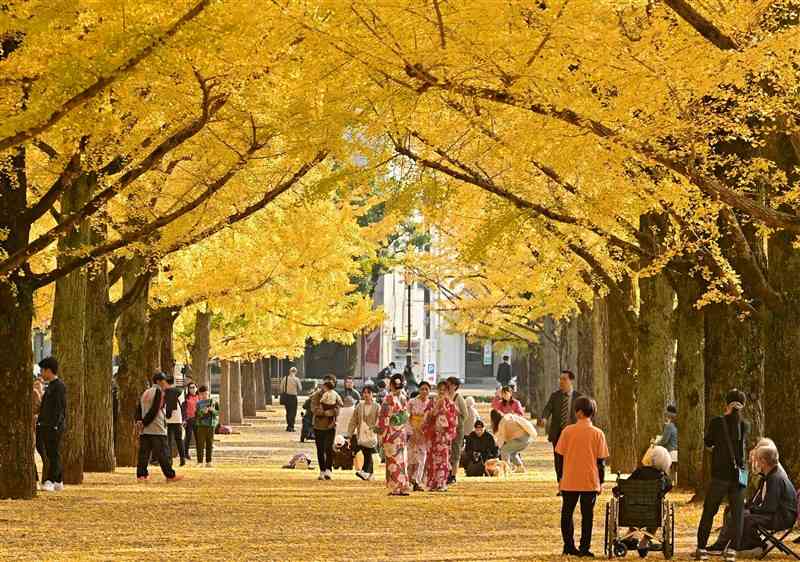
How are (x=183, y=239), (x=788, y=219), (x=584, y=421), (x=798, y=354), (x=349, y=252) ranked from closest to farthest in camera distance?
(x=788, y=219) < (x=584, y=421) < (x=798, y=354) < (x=183, y=239) < (x=349, y=252)

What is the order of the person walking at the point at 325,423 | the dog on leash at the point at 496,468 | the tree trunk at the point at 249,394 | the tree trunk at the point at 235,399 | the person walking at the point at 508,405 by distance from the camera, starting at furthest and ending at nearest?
1. the tree trunk at the point at 249,394
2. the tree trunk at the point at 235,399
3. the person walking at the point at 508,405
4. the dog on leash at the point at 496,468
5. the person walking at the point at 325,423

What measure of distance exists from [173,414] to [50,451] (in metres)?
7.78

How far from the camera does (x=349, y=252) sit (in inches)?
1451

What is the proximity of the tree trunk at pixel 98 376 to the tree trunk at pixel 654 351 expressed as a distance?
860 cm

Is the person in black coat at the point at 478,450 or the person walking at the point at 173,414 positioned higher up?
the person walking at the point at 173,414

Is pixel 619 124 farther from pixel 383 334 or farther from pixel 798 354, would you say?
pixel 383 334

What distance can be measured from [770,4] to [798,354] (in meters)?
5.93

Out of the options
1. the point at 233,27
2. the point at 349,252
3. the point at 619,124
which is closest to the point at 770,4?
the point at 619,124

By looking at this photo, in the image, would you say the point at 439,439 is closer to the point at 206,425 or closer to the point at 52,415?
the point at 52,415

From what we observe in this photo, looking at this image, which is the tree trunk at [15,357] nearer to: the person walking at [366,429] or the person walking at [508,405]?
the person walking at [366,429]

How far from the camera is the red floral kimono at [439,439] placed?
26.1 m

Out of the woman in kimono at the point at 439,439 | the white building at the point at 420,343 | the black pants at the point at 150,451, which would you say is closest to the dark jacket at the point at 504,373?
the white building at the point at 420,343

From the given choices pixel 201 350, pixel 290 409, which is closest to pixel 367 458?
pixel 201 350

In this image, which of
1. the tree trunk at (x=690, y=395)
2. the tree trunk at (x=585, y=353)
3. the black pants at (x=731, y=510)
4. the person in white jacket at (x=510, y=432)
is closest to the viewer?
the black pants at (x=731, y=510)
